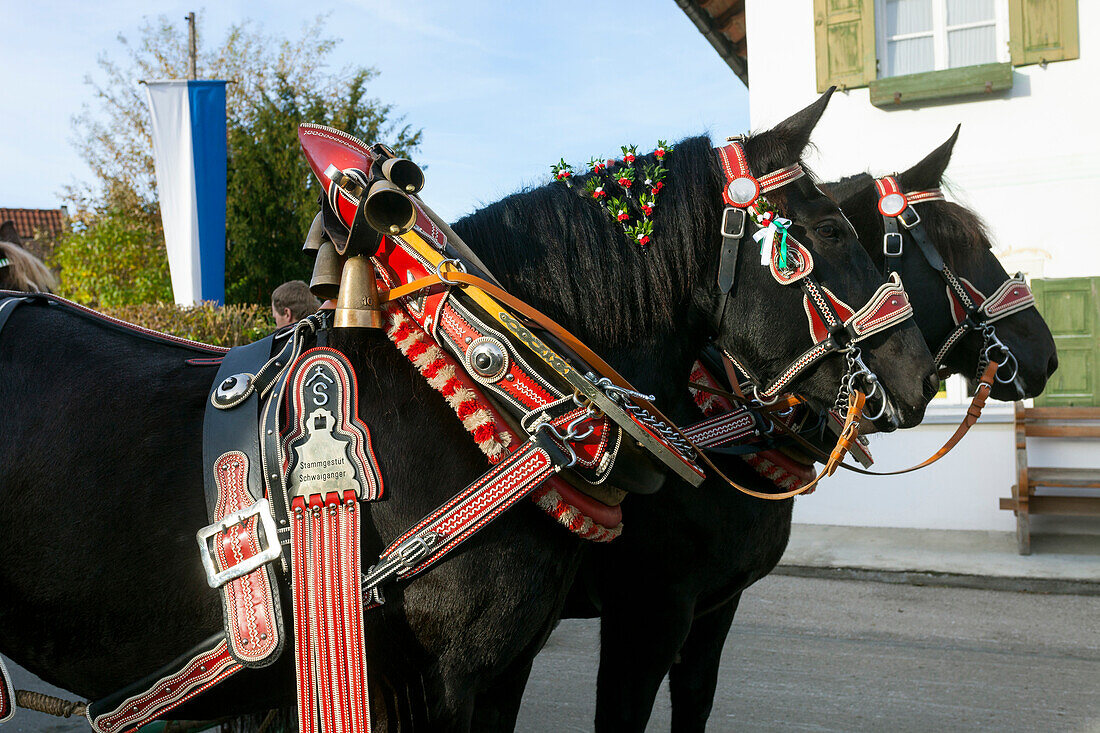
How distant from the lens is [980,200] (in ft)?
21.6

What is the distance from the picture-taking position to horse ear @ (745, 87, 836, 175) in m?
1.77

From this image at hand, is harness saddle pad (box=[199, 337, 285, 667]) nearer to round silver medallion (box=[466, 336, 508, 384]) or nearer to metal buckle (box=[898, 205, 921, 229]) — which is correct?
round silver medallion (box=[466, 336, 508, 384])

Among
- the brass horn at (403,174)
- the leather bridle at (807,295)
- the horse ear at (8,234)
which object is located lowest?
the leather bridle at (807,295)

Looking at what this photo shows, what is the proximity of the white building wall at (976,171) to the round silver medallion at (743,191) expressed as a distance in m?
5.35

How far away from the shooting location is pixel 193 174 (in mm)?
8078

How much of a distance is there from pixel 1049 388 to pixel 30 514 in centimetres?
693

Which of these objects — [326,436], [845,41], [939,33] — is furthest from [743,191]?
[939,33]

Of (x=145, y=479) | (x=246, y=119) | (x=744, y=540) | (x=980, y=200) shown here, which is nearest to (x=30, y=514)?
(x=145, y=479)

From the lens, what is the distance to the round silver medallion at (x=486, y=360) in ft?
4.75

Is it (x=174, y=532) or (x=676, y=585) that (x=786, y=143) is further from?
(x=174, y=532)

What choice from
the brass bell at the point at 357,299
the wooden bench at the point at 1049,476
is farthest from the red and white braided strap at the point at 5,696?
the wooden bench at the point at 1049,476

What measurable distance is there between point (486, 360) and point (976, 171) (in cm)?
632

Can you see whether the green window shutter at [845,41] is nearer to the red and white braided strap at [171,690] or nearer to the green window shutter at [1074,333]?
the green window shutter at [1074,333]

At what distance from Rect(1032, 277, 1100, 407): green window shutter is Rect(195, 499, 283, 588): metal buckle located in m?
6.41
